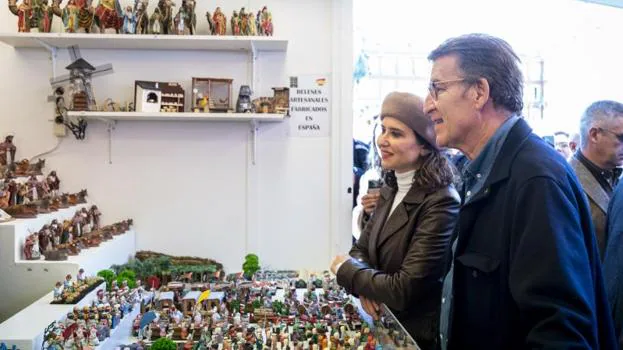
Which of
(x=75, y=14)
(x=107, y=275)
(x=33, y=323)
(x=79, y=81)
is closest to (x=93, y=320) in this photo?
(x=33, y=323)

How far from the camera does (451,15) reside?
5.44m

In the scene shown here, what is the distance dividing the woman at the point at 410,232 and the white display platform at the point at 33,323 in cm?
104

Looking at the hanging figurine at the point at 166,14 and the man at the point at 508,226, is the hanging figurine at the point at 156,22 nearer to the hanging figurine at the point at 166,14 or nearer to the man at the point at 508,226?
the hanging figurine at the point at 166,14

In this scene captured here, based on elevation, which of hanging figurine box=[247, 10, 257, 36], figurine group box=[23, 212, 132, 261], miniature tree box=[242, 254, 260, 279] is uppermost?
hanging figurine box=[247, 10, 257, 36]

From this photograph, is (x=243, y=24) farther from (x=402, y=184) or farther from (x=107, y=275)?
(x=402, y=184)

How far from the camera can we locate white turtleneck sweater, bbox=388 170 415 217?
5.72ft

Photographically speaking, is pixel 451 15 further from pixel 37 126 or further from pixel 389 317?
pixel 389 317

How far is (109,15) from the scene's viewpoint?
10.6ft

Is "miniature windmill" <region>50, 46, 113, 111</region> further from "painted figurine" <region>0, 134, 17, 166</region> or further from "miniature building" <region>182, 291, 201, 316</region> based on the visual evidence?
"miniature building" <region>182, 291, 201, 316</region>

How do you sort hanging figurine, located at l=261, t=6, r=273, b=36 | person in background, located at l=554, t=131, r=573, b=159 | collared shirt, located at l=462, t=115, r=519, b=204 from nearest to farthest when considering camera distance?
collared shirt, located at l=462, t=115, r=519, b=204, hanging figurine, located at l=261, t=6, r=273, b=36, person in background, located at l=554, t=131, r=573, b=159

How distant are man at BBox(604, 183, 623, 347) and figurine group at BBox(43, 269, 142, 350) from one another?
173cm

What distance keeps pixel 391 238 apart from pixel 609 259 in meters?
0.72

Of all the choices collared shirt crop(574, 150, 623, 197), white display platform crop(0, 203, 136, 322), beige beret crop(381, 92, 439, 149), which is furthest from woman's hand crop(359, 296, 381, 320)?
white display platform crop(0, 203, 136, 322)

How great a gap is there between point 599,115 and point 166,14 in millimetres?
2461
